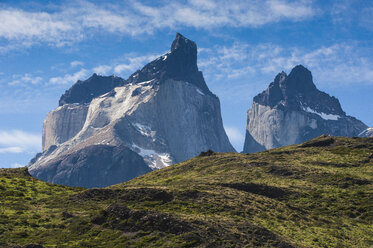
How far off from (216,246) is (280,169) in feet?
236

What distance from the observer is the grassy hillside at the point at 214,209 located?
241 ft

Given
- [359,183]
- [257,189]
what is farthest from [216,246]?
[359,183]

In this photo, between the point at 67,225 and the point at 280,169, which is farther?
the point at 280,169

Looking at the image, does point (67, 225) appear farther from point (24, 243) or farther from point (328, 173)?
point (328, 173)

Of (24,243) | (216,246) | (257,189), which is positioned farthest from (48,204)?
(257,189)

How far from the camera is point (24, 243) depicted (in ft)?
226

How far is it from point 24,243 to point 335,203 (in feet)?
229

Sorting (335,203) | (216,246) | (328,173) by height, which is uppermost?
(328,173)

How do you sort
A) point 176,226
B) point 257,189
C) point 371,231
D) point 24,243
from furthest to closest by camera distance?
point 257,189, point 371,231, point 176,226, point 24,243

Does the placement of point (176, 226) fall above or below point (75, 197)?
below

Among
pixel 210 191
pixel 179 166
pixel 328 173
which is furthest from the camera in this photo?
pixel 179 166

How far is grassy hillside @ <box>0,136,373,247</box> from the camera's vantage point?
7356cm

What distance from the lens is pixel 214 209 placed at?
91.2m

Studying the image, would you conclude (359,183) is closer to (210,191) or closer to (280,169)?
(280,169)
